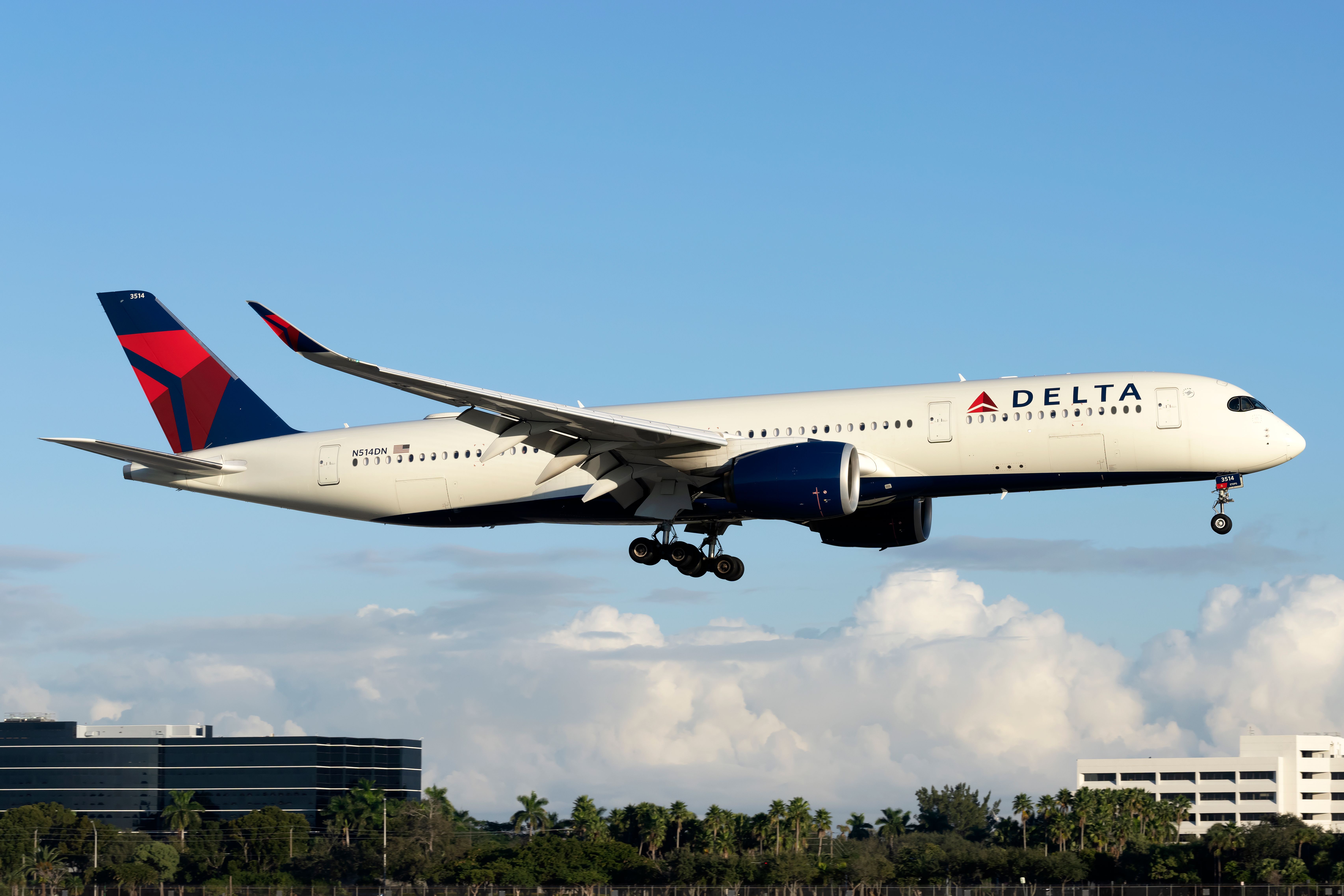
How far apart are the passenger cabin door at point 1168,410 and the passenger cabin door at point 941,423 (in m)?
5.12

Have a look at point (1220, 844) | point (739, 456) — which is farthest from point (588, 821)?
point (739, 456)

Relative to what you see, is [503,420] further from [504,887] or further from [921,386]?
[504,887]

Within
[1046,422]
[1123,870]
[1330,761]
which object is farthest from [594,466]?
[1330,761]

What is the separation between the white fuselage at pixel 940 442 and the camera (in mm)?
37219

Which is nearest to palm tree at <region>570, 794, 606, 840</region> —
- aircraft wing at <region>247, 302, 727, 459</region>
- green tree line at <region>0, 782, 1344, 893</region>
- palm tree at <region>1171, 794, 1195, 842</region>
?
green tree line at <region>0, 782, 1344, 893</region>

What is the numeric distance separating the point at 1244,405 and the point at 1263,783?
154m

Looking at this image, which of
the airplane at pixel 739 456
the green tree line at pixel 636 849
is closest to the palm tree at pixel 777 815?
the green tree line at pixel 636 849

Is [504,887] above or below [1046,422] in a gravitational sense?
below

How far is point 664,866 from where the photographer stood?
116 meters

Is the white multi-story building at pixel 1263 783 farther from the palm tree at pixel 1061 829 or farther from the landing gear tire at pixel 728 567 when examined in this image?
the landing gear tire at pixel 728 567

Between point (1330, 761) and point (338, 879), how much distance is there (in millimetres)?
115009

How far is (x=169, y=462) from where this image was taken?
44.3 metres

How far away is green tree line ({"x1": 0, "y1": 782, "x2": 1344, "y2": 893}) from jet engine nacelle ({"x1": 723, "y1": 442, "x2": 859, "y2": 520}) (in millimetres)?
77098

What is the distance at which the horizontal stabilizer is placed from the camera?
4038cm
